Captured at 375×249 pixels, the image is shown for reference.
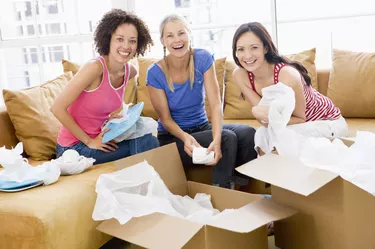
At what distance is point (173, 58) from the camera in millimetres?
2223

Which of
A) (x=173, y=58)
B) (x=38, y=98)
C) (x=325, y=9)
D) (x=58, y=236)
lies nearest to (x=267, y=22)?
(x=325, y=9)

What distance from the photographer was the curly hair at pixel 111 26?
2.06 m

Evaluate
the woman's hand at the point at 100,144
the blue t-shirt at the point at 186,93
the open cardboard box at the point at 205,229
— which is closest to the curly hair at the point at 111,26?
the blue t-shirt at the point at 186,93

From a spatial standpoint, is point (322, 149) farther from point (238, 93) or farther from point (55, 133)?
point (55, 133)

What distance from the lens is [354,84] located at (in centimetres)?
254

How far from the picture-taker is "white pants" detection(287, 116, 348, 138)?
196 centimetres

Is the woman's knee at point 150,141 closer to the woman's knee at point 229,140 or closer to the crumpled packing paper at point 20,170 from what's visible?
the woman's knee at point 229,140

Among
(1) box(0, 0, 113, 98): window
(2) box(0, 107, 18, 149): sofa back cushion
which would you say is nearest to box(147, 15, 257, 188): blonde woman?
(2) box(0, 107, 18, 149): sofa back cushion

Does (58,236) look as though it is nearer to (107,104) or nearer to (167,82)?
(107,104)

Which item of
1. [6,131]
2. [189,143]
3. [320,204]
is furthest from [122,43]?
[320,204]

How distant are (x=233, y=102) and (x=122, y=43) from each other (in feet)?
3.20

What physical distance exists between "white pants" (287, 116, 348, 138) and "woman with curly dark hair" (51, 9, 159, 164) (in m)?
0.68

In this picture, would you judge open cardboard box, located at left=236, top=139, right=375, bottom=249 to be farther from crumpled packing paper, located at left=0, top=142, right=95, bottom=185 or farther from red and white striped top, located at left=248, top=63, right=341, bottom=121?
crumpled packing paper, located at left=0, top=142, right=95, bottom=185

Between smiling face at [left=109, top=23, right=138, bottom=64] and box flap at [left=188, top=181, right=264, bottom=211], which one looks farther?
smiling face at [left=109, top=23, right=138, bottom=64]
